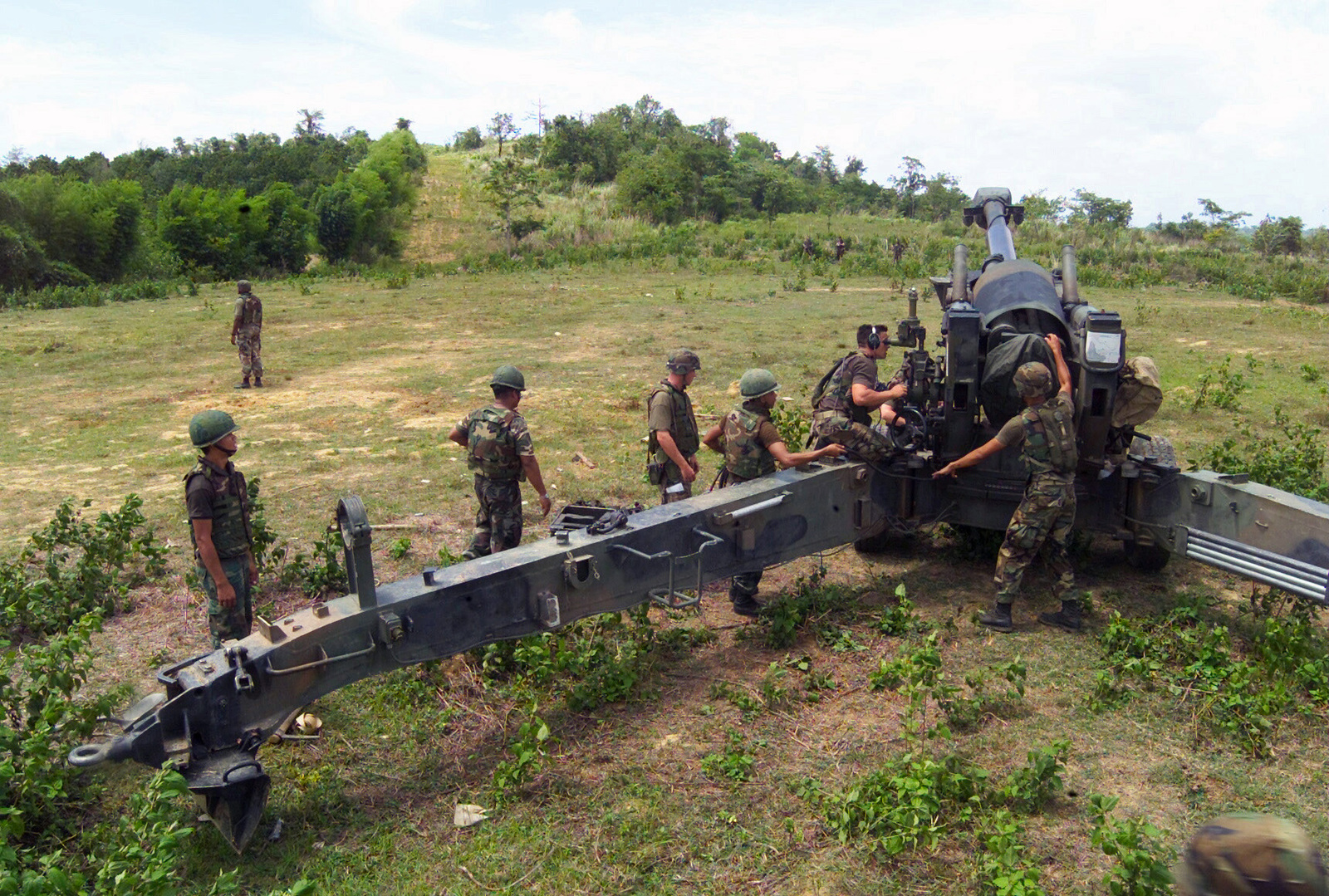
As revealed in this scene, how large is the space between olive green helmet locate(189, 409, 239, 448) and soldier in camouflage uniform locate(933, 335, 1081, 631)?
3859mm

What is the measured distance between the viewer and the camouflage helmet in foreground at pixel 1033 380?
18.2 ft

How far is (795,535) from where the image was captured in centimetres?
573

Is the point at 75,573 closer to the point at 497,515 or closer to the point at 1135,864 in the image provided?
the point at 497,515

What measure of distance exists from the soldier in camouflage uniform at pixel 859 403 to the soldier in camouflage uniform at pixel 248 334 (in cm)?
878

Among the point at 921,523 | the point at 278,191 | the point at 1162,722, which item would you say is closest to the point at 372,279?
the point at 278,191

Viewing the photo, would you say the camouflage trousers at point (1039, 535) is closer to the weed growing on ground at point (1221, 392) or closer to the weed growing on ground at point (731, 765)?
the weed growing on ground at point (731, 765)

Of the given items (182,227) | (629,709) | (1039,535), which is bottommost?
(629,709)

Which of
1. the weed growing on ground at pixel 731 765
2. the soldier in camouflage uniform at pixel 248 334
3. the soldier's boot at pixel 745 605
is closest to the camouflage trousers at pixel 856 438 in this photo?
the soldier's boot at pixel 745 605

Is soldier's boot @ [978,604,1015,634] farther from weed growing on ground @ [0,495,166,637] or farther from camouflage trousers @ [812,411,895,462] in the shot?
weed growing on ground @ [0,495,166,637]

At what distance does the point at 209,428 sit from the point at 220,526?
1.60 ft

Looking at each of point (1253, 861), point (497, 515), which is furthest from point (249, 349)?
point (1253, 861)

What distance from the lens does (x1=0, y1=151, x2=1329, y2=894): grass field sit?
3.87m

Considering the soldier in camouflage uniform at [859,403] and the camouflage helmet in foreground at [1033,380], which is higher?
the camouflage helmet in foreground at [1033,380]

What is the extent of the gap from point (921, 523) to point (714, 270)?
20965 mm
